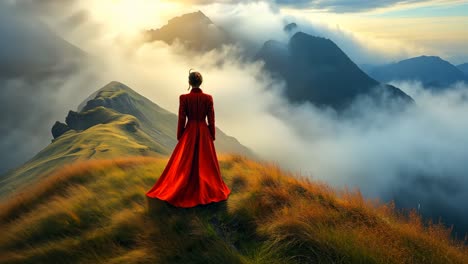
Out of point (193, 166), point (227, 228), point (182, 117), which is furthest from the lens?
point (182, 117)

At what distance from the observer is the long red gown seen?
7.81 metres

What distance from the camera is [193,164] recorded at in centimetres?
838

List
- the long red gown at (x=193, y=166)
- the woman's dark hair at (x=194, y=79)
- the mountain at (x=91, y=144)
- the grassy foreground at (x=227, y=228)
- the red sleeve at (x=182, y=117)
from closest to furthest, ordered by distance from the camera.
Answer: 1. the grassy foreground at (x=227, y=228)
2. the long red gown at (x=193, y=166)
3. the woman's dark hair at (x=194, y=79)
4. the red sleeve at (x=182, y=117)
5. the mountain at (x=91, y=144)

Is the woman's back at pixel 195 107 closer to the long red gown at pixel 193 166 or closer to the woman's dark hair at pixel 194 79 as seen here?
the long red gown at pixel 193 166

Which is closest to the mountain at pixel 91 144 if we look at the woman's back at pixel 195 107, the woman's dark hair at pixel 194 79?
the woman's back at pixel 195 107

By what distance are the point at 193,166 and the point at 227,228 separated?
2.13 meters

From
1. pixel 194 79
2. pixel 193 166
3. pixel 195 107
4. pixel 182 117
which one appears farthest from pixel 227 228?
pixel 194 79

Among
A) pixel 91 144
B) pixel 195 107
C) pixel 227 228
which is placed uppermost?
pixel 195 107

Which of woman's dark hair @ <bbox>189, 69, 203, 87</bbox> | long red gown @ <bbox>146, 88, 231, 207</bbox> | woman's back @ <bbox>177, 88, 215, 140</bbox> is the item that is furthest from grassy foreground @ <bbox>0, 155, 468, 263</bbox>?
woman's dark hair @ <bbox>189, 69, 203, 87</bbox>

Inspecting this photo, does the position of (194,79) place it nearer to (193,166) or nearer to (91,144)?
(193,166)

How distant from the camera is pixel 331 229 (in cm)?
576

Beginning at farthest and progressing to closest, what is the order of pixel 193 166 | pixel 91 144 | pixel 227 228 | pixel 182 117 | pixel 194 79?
pixel 91 144, pixel 182 117, pixel 194 79, pixel 193 166, pixel 227 228

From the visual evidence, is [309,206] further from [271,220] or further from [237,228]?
[237,228]

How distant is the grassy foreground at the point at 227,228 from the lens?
546 cm
